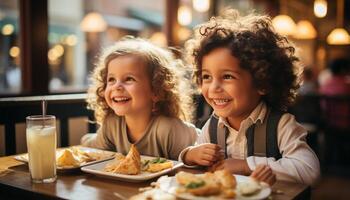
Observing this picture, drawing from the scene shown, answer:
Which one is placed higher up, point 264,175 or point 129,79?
point 129,79

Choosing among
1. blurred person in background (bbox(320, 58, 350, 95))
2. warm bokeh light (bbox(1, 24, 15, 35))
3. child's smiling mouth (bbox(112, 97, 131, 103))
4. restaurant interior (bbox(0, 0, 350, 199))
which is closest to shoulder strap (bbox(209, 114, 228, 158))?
child's smiling mouth (bbox(112, 97, 131, 103))

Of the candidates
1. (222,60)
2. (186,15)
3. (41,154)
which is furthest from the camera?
(186,15)

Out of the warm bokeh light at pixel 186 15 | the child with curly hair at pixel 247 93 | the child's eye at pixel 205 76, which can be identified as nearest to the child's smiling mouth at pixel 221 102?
the child with curly hair at pixel 247 93

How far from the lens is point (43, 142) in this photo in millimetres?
1270

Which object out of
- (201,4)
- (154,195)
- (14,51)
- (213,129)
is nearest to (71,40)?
(201,4)

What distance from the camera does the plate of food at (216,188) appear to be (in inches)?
39.7

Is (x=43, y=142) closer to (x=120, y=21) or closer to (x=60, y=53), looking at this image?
(x=60, y=53)

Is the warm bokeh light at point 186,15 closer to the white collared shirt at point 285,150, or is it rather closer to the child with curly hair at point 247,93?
the child with curly hair at point 247,93

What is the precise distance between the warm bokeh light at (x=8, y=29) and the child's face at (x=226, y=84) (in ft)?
6.66

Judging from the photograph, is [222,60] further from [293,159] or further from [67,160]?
[67,160]

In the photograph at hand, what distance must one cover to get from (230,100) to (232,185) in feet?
1.63

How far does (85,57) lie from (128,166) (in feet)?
12.4

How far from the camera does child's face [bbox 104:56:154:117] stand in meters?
1.73

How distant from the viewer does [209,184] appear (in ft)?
3.39
